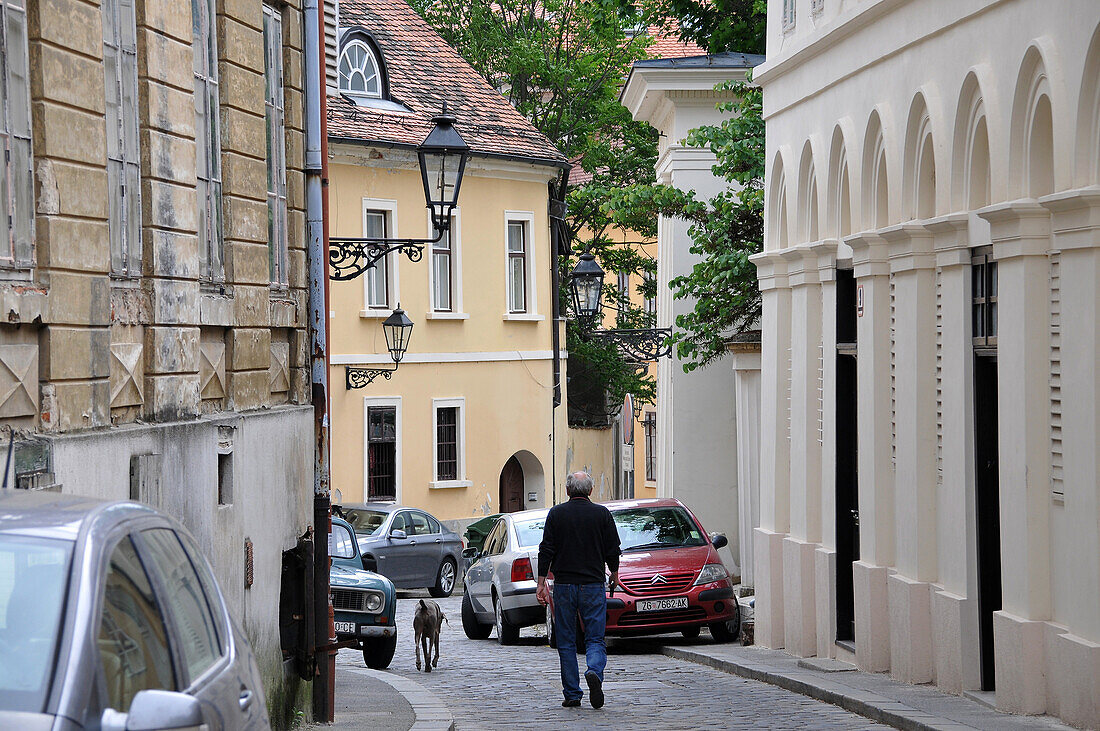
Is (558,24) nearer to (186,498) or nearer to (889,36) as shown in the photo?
(889,36)

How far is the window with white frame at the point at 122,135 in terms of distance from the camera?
9.88m

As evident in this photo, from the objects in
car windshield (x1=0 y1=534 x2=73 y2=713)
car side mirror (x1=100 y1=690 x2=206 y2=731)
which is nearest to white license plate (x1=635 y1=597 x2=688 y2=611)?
car windshield (x1=0 y1=534 x2=73 y2=713)

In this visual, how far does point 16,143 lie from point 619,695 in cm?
849

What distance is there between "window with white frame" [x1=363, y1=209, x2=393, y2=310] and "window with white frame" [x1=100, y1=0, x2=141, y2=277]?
2508 cm

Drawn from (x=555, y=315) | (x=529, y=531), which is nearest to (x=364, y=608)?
(x=529, y=531)

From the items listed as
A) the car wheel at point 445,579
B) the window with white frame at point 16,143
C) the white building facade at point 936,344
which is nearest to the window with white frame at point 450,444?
the car wheel at point 445,579

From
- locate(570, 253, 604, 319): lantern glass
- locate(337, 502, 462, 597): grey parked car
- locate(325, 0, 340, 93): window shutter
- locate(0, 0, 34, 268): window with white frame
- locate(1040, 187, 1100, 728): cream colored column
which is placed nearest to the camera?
locate(0, 0, 34, 268): window with white frame

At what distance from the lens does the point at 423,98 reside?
3791 cm

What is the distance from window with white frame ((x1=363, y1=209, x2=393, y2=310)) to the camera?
35469 millimetres

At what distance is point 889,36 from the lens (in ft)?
50.3

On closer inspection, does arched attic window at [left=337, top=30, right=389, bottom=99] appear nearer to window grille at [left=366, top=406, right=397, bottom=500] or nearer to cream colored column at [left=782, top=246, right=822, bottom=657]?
window grille at [left=366, top=406, right=397, bottom=500]

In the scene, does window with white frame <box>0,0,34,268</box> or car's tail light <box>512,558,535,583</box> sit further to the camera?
car's tail light <box>512,558,535,583</box>

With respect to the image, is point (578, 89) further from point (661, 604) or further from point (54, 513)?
point (54, 513)

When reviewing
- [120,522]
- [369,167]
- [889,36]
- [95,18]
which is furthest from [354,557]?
[369,167]
